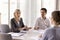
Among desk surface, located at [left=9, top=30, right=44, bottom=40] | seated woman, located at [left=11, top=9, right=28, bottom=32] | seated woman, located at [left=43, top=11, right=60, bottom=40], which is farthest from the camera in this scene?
seated woman, located at [left=11, top=9, right=28, bottom=32]

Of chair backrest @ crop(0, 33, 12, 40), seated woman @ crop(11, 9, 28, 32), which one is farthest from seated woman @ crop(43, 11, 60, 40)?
seated woman @ crop(11, 9, 28, 32)

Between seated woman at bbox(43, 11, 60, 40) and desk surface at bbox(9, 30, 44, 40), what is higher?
seated woman at bbox(43, 11, 60, 40)

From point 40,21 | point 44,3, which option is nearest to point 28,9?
point 44,3

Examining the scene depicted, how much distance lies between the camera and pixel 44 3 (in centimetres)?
648

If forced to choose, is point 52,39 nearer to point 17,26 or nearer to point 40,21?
point 17,26

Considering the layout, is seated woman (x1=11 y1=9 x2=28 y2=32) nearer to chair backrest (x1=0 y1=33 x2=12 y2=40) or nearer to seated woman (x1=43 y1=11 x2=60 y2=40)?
chair backrest (x1=0 y1=33 x2=12 y2=40)

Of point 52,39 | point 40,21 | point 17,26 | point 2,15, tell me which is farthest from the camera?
point 2,15

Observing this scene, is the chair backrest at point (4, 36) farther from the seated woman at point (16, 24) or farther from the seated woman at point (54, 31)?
the seated woman at point (16, 24)

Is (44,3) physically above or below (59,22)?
above

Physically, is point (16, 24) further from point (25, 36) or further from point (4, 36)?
point (4, 36)

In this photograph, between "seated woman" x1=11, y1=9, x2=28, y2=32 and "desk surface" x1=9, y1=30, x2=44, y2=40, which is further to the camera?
"seated woman" x1=11, y1=9, x2=28, y2=32

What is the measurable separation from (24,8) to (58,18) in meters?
4.23

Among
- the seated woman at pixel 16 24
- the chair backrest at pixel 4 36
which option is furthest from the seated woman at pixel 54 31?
the seated woman at pixel 16 24

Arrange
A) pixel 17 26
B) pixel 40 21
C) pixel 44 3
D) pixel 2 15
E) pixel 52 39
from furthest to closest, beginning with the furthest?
pixel 44 3, pixel 2 15, pixel 40 21, pixel 17 26, pixel 52 39
